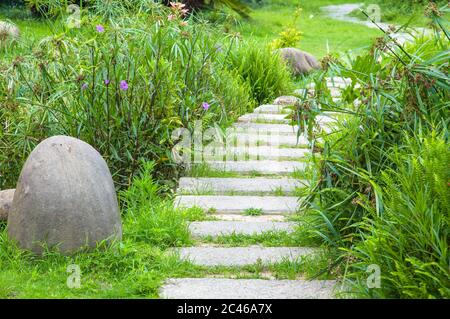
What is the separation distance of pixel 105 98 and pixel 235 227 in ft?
4.89

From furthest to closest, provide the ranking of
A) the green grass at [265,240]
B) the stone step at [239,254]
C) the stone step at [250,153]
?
the stone step at [250,153] → the green grass at [265,240] → the stone step at [239,254]

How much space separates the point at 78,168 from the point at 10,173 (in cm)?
177

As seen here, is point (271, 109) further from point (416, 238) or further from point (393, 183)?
point (416, 238)

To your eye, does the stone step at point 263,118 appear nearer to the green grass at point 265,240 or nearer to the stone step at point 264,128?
the stone step at point 264,128

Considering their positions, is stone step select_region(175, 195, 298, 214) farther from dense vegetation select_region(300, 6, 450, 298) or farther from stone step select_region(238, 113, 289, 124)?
stone step select_region(238, 113, 289, 124)

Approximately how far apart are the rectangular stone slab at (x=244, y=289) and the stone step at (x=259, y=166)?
7.00ft

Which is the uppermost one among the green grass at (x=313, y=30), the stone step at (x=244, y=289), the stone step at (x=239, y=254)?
the green grass at (x=313, y=30)

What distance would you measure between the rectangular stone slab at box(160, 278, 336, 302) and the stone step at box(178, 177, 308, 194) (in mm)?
1598

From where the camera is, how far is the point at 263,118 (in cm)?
790

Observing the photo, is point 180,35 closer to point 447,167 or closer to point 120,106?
Result: point 120,106

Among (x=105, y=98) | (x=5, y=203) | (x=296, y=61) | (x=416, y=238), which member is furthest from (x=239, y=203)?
(x=296, y=61)

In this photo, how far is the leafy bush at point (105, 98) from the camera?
5.57 metres

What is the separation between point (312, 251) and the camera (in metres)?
4.49

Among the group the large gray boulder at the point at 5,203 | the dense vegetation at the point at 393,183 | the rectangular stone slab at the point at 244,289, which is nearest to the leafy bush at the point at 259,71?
the dense vegetation at the point at 393,183
